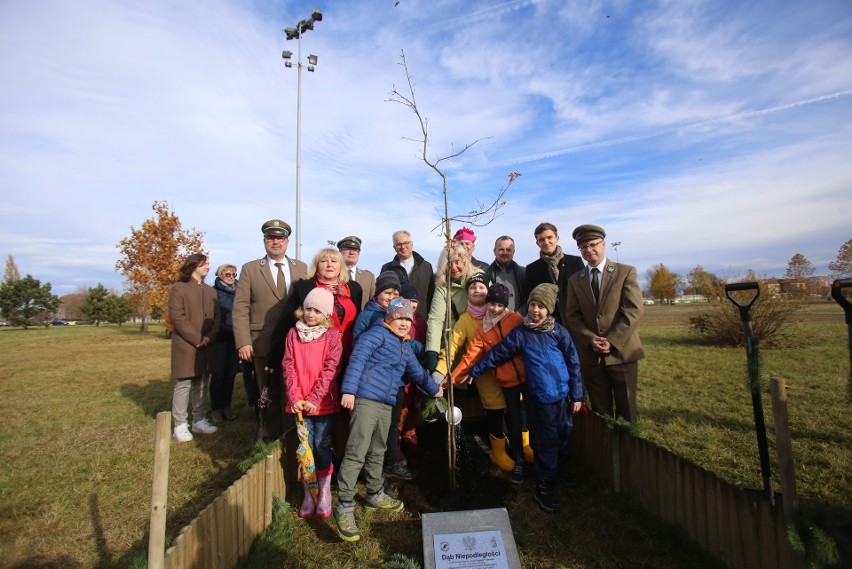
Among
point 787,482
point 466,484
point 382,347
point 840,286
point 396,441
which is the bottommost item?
point 466,484

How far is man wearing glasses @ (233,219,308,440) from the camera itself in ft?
Answer: 14.9

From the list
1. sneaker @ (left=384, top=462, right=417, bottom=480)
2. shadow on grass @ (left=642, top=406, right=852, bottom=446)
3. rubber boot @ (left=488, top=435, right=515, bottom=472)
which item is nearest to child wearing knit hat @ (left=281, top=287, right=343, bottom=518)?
sneaker @ (left=384, top=462, right=417, bottom=480)

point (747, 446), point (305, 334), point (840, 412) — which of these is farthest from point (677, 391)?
point (305, 334)

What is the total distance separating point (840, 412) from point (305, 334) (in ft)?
23.0

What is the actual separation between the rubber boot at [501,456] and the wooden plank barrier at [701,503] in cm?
83

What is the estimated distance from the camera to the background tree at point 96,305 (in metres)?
43.7

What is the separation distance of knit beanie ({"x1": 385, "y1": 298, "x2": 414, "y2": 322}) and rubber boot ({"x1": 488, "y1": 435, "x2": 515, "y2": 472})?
169cm

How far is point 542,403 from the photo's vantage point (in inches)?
145

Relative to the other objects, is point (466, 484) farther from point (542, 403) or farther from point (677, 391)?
point (677, 391)

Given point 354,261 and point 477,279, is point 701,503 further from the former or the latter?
point 354,261

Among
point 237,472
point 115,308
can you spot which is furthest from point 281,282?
point 115,308

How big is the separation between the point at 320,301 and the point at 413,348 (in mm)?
1033

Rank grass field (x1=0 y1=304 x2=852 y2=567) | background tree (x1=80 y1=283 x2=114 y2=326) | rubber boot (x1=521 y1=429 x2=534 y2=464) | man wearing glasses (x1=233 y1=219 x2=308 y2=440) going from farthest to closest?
background tree (x1=80 y1=283 x2=114 y2=326) → man wearing glasses (x1=233 y1=219 x2=308 y2=440) → rubber boot (x1=521 y1=429 x2=534 y2=464) → grass field (x1=0 y1=304 x2=852 y2=567)

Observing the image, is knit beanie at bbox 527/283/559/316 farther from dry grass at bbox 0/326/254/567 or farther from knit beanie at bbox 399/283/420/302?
dry grass at bbox 0/326/254/567
